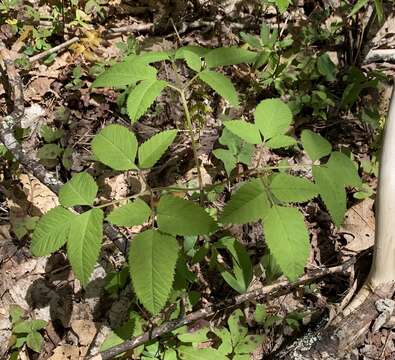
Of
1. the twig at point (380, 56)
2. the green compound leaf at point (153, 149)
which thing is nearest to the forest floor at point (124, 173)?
the twig at point (380, 56)

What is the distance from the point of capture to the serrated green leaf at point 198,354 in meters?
2.03

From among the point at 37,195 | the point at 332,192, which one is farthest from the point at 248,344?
the point at 37,195

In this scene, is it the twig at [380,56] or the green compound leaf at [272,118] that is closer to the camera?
the green compound leaf at [272,118]

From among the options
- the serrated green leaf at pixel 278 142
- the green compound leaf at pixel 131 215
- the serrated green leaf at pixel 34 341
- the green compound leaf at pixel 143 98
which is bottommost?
the serrated green leaf at pixel 34 341

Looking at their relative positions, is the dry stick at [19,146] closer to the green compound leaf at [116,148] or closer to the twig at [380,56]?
the green compound leaf at [116,148]

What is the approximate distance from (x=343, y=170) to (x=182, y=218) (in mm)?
634

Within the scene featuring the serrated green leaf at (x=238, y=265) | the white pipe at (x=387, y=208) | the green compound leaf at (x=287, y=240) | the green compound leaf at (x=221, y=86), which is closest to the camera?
the green compound leaf at (x=287, y=240)

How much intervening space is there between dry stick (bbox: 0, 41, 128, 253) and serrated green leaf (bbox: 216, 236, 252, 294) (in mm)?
504

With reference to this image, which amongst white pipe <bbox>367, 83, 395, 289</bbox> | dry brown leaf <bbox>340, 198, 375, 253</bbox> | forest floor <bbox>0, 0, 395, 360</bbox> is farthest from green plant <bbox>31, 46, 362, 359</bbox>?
dry brown leaf <bbox>340, 198, 375, 253</bbox>

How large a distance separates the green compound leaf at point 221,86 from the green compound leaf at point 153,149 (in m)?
0.24

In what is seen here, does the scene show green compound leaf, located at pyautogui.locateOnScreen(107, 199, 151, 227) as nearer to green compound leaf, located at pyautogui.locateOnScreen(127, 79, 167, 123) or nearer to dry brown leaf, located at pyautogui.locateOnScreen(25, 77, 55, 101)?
green compound leaf, located at pyautogui.locateOnScreen(127, 79, 167, 123)

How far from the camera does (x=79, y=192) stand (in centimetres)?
145

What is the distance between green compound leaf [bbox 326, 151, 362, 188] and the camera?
1.53 m

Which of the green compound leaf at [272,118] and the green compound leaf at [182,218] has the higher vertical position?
the green compound leaf at [272,118]
